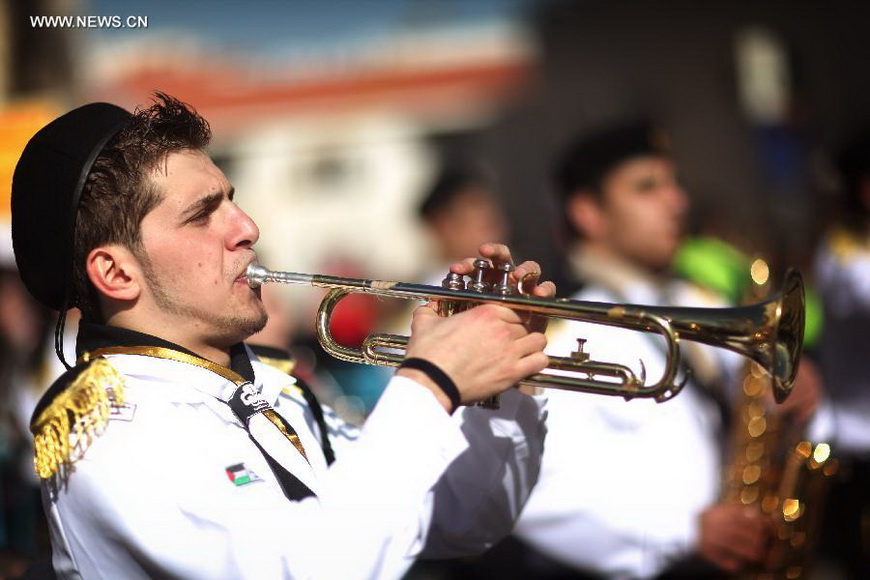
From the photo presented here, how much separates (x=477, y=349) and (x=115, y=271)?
87 cm

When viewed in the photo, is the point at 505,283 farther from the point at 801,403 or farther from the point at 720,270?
the point at 720,270

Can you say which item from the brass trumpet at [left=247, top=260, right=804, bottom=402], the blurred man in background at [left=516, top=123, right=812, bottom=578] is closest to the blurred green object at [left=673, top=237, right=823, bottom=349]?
the blurred man in background at [left=516, top=123, right=812, bottom=578]

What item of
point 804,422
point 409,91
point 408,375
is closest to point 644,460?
point 804,422

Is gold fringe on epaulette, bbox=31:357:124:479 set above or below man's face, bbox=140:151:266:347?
below

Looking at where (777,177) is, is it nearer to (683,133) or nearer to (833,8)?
(833,8)

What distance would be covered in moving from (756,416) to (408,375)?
2.45 m

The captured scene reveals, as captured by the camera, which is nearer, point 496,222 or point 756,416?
point 756,416

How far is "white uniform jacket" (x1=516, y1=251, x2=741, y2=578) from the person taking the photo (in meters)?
3.72

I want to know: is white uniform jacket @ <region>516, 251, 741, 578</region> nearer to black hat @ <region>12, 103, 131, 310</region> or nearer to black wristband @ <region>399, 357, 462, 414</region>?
black wristband @ <region>399, 357, 462, 414</region>

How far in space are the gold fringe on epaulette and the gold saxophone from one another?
2552 millimetres

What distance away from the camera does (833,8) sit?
16.6m

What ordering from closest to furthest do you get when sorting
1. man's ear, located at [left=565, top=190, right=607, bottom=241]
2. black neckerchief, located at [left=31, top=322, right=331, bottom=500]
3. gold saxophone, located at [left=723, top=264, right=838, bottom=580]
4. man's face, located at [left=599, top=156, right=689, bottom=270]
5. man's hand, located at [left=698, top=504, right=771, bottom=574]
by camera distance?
black neckerchief, located at [left=31, top=322, right=331, bottom=500], man's hand, located at [left=698, top=504, right=771, bottom=574], gold saxophone, located at [left=723, top=264, right=838, bottom=580], man's face, located at [left=599, top=156, right=689, bottom=270], man's ear, located at [left=565, top=190, right=607, bottom=241]

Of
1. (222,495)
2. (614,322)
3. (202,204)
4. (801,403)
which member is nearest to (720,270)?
(801,403)

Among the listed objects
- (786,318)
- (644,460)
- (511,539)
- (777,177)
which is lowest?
(511,539)
